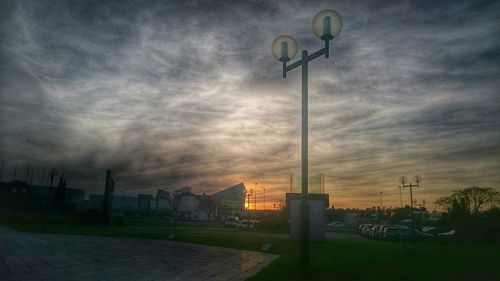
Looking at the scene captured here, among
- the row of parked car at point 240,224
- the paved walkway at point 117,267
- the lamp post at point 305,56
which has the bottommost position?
the row of parked car at point 240,224

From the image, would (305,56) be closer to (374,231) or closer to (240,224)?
(374,231)

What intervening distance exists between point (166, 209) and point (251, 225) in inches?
2576

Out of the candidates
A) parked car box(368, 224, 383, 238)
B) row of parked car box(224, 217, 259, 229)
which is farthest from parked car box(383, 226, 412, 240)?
row of parked car box(224, 217, 259, 229)

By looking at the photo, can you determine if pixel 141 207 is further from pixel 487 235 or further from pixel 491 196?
pixel 487 235


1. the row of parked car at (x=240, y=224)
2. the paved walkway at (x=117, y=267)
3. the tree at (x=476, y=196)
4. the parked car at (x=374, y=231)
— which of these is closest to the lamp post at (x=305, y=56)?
the paved walkway at (x=117, y=267)

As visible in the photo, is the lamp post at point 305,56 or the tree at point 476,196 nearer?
the lamp post at point 305,56

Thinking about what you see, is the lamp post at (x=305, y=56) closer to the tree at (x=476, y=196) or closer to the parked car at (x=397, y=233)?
the parked car at (x=397, y=233)

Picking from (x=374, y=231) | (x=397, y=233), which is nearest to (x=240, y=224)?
(x=374, y=231)

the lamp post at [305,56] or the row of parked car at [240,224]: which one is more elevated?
the lamp post at [305,56]

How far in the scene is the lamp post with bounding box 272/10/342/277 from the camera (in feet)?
24.1

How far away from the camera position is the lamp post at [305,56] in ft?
24.1

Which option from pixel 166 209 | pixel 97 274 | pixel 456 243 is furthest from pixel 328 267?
pixel 166 209

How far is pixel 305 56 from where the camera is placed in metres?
8.52

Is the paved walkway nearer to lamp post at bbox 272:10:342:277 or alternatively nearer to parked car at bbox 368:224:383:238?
lamp post at bbox 272:10:342:277
